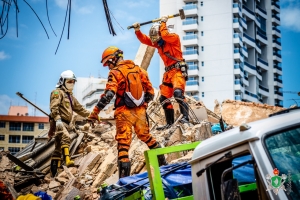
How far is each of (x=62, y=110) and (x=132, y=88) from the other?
2.31 metres

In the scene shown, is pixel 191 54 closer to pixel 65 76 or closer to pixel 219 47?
pixel 219 47

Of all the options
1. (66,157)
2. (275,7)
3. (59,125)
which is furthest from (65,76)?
(275,7)

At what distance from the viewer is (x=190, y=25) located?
5906 cm

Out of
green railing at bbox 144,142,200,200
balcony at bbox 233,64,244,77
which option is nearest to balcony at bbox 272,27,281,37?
balcony at bbox 233,64,244,77

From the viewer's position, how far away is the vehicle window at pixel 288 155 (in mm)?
2611

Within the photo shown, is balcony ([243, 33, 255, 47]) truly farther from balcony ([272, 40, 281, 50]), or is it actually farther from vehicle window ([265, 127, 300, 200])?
vehicle window ([265, 127, 300, 200])

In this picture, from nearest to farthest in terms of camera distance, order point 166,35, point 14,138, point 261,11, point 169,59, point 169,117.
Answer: point 166,35 → point 169,59 → point 169,117 → point 261,11 → point 14,138

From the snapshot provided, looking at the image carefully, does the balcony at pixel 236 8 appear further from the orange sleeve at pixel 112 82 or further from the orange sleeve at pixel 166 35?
the orange sleeve at pixel 112 82

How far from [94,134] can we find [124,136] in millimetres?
4100

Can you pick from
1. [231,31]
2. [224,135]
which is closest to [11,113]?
[231,31]

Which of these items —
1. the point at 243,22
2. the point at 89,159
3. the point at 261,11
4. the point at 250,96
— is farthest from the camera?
the point at 261,11

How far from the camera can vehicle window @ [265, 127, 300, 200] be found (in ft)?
8.57

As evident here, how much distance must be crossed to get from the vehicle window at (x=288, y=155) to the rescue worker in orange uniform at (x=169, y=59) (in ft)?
19.8

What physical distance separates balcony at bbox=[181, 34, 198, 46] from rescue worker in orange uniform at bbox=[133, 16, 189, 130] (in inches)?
1972
